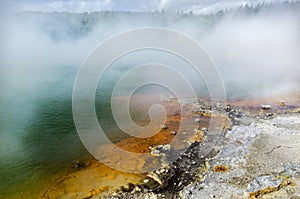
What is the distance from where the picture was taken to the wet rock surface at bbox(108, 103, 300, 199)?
800 centimetres

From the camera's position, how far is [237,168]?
916 centimetres

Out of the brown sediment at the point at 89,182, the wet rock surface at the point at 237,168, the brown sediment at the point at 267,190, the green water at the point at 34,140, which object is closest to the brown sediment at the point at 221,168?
the wet rock surface at the point at 237,168

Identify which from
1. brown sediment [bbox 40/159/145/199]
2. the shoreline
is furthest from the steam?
brown sediment [bbox 40/159/145/199]

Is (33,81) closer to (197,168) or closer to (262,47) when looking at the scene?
(197,168)

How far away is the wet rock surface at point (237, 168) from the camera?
8.00 m

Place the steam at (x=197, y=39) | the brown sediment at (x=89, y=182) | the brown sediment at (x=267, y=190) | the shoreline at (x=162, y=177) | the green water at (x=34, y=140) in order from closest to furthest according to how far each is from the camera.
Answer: the brown sediment at (x=267, y=190)
the shoreline at (x=162, y=177)
the brown sediment at (x=89, y=182)
the green water at (x=34, y=140)
the steam at (x=197, y=39)

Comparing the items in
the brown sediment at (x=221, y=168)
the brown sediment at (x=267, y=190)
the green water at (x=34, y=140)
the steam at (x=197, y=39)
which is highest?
the steam at (x=197, y=39)

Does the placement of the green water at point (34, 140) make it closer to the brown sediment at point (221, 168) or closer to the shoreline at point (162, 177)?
the shoreline at point (162, 177)

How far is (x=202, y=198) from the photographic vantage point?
25.6 ft

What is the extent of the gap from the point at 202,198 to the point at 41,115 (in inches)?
457

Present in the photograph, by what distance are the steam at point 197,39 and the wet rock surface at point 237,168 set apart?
7749 mm

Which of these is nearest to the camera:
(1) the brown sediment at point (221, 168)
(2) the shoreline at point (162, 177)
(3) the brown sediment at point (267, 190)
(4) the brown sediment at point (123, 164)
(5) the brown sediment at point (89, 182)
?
(3) the brown sediment at point (267, 190)

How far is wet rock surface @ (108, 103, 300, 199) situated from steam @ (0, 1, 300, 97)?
305 inches

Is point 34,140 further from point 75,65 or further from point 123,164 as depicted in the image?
point 75,65
